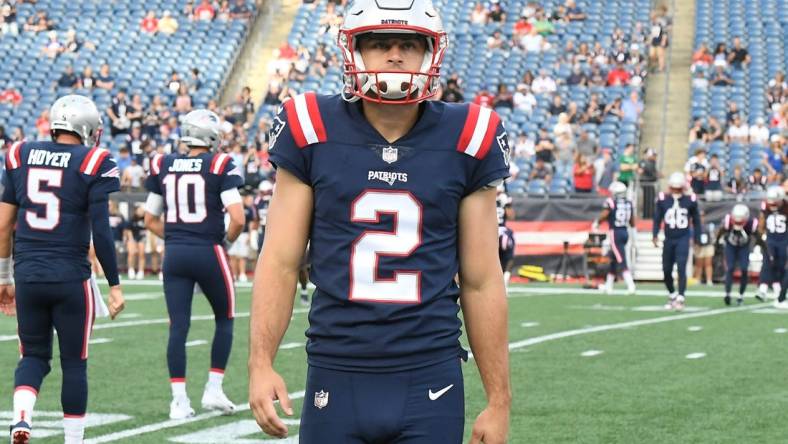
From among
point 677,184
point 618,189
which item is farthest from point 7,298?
point 618,189

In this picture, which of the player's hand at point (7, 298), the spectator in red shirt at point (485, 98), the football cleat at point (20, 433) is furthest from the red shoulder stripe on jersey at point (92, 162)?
the spectator in red shirt at point (485, 98)

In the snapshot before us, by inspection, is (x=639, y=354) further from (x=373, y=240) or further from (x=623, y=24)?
(x=623, y=24)

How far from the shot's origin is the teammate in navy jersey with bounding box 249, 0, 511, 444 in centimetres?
329

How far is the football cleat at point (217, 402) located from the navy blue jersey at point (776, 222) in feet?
37.3

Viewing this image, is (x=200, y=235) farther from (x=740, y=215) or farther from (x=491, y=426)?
(x=740, y=215)

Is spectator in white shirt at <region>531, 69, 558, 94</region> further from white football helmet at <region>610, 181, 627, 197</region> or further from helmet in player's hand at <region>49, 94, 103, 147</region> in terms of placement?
helmet in player's hand at <region>49, 94, 103, 147</region>

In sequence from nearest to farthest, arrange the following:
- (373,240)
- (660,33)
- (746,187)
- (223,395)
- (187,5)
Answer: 1. (373,240)
2. (223,395)
3. (746,187)
4. (660,33)
5. (187,5)

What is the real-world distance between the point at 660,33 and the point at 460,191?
24.5 meters

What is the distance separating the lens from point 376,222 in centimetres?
332

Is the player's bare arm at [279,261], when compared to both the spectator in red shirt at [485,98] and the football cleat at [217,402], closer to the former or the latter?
the football cleat at [217,402]

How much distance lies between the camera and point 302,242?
339 cm

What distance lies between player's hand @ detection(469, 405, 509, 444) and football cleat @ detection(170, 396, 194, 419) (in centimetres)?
454

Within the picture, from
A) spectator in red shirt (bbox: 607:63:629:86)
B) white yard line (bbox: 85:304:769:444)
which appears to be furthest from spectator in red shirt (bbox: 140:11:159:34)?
white yard line (bbox: 85:304:769:444)

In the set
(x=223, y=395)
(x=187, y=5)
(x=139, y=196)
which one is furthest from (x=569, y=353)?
(x=187, y=5)
